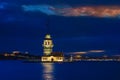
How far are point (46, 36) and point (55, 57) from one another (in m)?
8.40

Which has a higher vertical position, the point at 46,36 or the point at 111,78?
the point at 46,36

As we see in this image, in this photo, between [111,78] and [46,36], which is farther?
Answer: [46,36]

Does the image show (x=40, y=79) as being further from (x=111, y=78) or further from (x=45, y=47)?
(x=45, y=47)

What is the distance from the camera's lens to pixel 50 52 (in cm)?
19125

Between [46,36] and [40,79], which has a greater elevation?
[46,36]

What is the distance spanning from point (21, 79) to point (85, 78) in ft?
29.3

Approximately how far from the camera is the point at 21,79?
284ft

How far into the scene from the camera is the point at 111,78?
85312 mm

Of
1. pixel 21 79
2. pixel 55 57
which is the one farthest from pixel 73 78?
pixel 55 57

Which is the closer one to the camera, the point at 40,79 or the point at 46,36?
the point at 40,79

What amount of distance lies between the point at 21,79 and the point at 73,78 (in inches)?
287

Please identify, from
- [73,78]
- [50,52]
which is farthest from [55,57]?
[73,78]

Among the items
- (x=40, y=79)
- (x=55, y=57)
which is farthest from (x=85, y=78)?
(x=55, y=57)

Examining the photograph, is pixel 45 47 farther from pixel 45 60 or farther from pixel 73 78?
pixel 73 78
